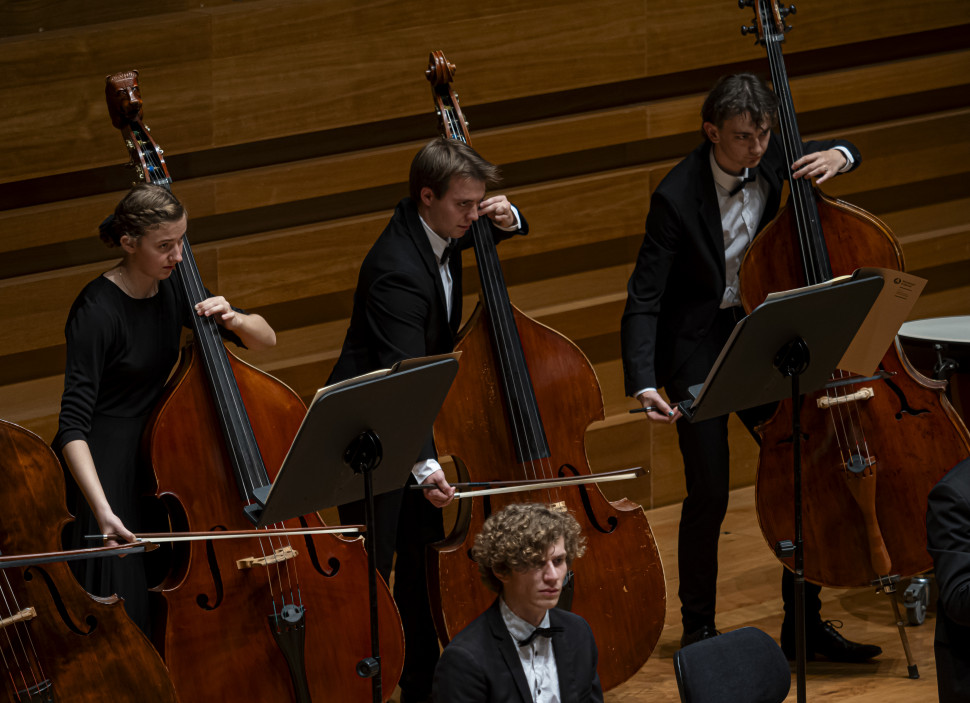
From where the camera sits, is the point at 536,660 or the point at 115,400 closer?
the point at 536,660

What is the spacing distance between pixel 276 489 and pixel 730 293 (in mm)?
1547

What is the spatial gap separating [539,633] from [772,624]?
61.7 inches

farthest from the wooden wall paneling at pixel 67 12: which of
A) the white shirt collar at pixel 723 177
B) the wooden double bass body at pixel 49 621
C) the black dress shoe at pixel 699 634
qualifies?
the black dress shoe at pixel 699 634

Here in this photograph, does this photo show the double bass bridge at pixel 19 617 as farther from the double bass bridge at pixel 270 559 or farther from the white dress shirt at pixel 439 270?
the white dress shirt at pixel 439 270

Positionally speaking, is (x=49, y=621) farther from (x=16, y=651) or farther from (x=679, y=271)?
(x=679, y=271)

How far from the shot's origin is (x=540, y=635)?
2410mm

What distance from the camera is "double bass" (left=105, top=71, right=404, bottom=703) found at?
2.70m

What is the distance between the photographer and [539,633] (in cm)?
241

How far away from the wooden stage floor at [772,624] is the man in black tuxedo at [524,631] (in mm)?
1005

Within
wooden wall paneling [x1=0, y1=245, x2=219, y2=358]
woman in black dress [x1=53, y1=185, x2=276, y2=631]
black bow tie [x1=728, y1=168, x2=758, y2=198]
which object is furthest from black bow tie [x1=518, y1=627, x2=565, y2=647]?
wooden wall paneling [x1=0, y1=245, x2=219, y2=358]

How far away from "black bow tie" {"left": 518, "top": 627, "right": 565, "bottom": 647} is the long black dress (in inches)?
35.2

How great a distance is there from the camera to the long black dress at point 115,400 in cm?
276

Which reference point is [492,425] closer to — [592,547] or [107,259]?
[592,547]

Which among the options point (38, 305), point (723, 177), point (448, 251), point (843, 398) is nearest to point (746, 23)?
point (723, 177)
